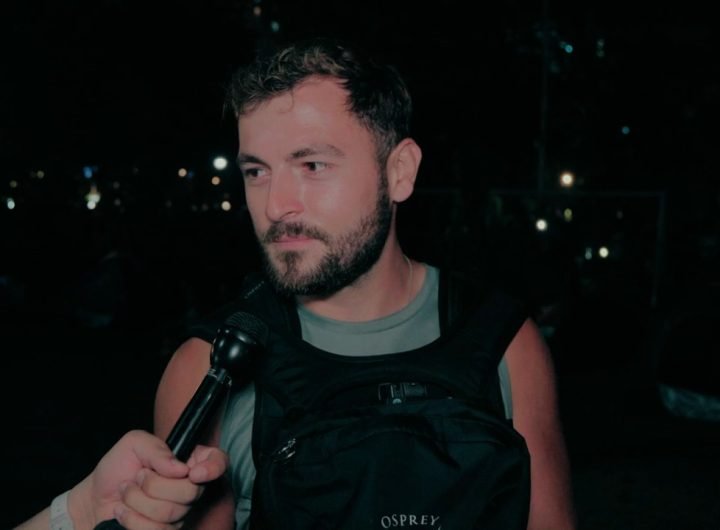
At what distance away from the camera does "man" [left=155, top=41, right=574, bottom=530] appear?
2.17 metres

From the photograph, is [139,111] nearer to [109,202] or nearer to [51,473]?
[109,202]

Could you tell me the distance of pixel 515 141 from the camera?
21.9 m

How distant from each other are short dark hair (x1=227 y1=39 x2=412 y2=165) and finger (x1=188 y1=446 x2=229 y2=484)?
4.02 feet

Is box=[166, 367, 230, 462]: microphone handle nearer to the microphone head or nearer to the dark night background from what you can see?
the microphone head

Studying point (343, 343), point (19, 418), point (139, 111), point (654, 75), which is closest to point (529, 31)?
point (654, 75)

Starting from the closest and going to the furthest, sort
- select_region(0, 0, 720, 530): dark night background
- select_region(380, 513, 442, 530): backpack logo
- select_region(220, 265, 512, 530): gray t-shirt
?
select_region(380, 513, 442, 530): backpack logo, select_region(220, 265, 512, 530): gray t-shirt, select_region(0, 0, 720, 530): dark night background

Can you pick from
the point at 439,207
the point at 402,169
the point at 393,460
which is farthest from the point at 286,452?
the point at 439,207

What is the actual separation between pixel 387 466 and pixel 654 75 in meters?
19.8

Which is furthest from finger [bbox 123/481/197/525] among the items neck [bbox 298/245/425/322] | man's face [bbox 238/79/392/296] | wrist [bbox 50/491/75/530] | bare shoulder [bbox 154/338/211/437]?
neck [bbox 298/245/425/322]

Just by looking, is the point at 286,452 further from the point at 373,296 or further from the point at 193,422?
the point at 373,296

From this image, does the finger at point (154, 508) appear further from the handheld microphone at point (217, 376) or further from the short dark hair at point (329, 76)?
the short dark hair at point (329, 76)

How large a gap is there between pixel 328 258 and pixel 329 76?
598 millimetres

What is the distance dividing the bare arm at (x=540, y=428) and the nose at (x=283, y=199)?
82cm

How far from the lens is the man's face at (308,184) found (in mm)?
2221
